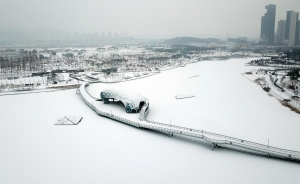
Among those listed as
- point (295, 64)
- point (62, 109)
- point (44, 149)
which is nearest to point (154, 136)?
point (44, 149)

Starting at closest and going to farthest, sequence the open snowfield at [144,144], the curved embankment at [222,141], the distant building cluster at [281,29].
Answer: the open snowfield at [144,144], the curved embankment at [222,141], the distant building cluster at [281,29]

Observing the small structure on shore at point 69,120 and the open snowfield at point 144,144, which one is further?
the small structure on shore at point 69,120

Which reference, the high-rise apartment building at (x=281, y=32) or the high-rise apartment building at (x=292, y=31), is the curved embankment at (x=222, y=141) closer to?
the high-rise apartment building at (x=292, y=31)

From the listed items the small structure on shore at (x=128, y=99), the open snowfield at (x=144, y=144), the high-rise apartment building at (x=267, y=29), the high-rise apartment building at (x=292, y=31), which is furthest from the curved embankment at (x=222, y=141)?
the high-rise apartment building at (x=267, y=29)

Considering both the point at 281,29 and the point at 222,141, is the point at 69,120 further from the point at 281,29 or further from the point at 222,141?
the point at 281,29

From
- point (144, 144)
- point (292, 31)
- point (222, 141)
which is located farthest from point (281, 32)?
point (144, 144)

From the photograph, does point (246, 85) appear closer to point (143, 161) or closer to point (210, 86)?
point (210, 86)
